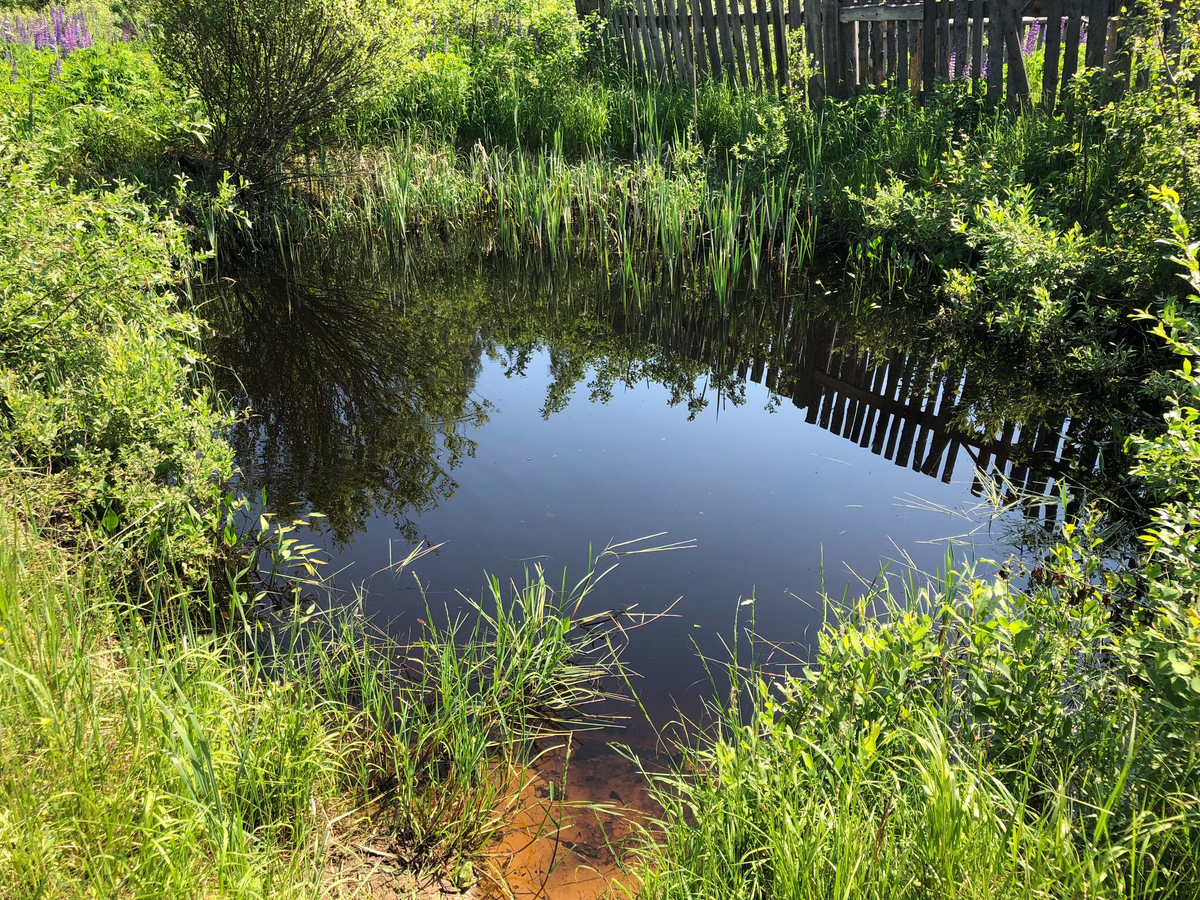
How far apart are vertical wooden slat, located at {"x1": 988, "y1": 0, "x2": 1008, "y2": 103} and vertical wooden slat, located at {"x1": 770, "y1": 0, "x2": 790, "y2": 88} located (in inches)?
82.9

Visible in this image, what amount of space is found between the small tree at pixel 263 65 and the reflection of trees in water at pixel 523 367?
1293 mm

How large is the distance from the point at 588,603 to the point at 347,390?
2369 mm

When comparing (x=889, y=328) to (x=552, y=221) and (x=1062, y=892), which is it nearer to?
(x=552, y=221)

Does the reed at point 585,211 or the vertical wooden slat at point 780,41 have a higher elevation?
the vertical wooden slat at point 780,41

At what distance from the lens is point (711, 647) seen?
8.64 ft

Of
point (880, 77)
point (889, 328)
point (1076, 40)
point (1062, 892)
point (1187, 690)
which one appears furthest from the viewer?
point (880, 77)

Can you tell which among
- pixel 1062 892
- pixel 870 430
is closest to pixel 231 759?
pixel 1062 892

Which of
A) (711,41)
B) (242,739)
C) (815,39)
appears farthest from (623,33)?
(242,739)

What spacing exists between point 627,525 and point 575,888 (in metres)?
1.58

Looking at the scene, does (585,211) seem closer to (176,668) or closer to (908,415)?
(908,415)

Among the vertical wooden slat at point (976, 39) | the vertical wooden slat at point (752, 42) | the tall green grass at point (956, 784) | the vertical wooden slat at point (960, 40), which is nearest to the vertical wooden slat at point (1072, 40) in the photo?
the vertical wooden slat at point (976, 39)

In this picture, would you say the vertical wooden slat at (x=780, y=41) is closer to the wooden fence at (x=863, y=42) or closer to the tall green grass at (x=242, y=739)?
the wooden fence at (x=863, y=42)

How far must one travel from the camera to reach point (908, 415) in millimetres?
4215

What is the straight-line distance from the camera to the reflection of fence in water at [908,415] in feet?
12.0
